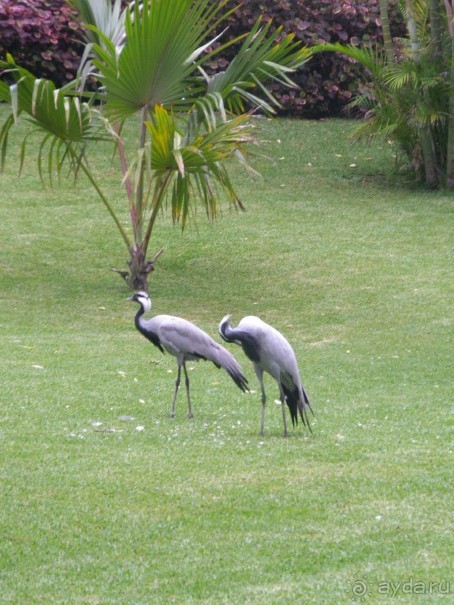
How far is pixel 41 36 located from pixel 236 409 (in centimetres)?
1120

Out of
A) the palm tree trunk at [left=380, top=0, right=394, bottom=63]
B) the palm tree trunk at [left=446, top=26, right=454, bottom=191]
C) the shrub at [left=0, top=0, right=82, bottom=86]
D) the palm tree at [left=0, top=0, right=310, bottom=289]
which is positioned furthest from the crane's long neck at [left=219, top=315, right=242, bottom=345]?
the shrub at [left=0, top=0, right=82, bottom=86]

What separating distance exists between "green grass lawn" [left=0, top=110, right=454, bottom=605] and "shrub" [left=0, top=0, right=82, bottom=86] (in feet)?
6.48

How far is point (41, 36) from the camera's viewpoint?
17.6 metres

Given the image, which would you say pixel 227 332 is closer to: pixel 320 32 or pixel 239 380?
pixel 239 380

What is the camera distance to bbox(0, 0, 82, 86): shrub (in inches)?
680

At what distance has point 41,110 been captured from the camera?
11.1 m

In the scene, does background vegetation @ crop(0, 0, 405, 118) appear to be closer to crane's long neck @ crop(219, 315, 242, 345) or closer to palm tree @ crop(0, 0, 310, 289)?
palm tree @ crop(0, 0, 310, 289)

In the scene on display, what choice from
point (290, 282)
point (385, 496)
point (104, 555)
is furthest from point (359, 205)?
point (104, 555)

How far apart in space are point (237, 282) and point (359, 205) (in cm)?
363

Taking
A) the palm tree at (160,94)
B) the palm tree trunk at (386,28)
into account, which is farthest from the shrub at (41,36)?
the palm tree at (160,94)

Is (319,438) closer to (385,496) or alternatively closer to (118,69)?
(385,496)

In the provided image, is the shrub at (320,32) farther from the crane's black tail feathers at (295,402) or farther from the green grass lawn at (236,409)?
the crane's black tail feathers at (295,402)

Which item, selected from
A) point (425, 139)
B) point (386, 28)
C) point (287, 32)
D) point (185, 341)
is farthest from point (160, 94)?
point (287, 32)

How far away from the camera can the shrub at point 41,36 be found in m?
17.3
